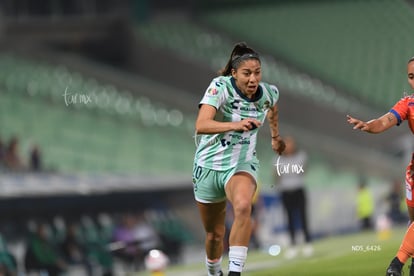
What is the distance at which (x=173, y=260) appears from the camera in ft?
67.7

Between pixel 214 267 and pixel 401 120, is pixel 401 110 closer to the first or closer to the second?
pixel 401 120

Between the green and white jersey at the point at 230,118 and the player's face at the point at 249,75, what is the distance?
0.09 meters

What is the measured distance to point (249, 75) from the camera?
860 cm

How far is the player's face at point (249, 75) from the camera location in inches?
337

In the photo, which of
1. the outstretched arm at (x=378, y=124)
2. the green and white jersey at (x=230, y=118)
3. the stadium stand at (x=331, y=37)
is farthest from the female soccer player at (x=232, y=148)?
the stadium stand at (x=331, y=37)

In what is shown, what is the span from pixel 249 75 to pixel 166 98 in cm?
1898

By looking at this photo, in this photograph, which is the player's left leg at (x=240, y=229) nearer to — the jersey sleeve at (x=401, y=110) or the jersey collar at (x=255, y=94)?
the jersey collar at (x=255, y=94)

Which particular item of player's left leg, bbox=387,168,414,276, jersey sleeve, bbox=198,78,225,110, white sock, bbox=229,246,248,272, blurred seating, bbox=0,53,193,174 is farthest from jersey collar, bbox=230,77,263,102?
blurred seating, bbox=0,53,193,174

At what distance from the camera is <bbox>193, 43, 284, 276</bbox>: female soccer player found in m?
8.43

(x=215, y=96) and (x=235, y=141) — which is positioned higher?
(x=215, y=96)

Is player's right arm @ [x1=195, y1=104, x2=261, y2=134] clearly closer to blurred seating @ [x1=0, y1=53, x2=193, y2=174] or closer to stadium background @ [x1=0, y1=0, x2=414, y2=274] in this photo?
stadium background @ [x1=0, y1=0, x2=414, y2=274]

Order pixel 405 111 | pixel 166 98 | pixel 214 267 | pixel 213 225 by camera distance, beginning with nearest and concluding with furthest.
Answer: pixel 405 111, pixel 213 225, pixel 214 267, pixel 166 98

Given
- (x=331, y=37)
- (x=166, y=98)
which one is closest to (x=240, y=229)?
(x=331, y=37)

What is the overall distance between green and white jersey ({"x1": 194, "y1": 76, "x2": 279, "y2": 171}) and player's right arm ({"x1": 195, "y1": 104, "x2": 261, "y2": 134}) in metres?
0.08
